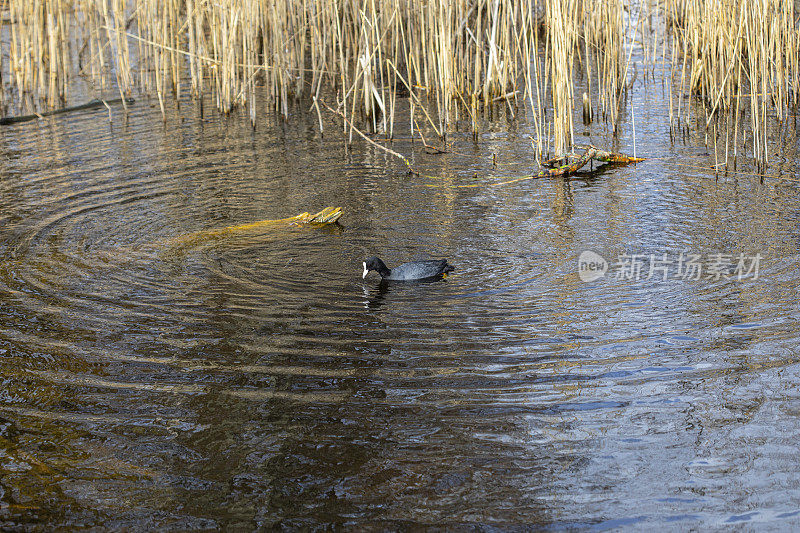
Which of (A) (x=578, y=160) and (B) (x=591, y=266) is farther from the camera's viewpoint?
(A) (x=578, y=160)

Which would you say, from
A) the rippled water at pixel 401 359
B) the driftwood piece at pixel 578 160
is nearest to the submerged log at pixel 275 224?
the rippled water at pixel 401 359

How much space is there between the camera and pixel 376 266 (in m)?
5.62

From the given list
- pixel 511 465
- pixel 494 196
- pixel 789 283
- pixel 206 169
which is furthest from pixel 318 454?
pixel 206 169

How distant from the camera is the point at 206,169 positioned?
8883 millimetres

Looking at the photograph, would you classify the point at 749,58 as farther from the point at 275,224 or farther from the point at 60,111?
the point at 60,111

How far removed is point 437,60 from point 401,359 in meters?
5.88

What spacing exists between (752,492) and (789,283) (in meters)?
A: 2.42

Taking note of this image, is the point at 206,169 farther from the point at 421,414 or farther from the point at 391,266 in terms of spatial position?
the point at 421,414

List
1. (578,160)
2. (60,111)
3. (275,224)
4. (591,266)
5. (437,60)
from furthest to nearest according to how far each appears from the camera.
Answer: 1. (60,111)
2. (437,60)
3. (578,160)
4. (275,224)
5. (591,266)

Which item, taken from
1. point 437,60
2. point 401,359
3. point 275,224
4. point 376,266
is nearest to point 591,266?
point 376,266

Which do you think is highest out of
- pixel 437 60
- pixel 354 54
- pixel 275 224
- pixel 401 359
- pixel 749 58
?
pixel 354 54

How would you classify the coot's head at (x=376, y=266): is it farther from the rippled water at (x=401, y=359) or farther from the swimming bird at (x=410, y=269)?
the rippled water at (x=401, y=359)

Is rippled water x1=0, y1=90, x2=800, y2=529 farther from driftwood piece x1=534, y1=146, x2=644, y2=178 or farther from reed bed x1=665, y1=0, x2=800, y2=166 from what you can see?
reed bed x1=665, y1=0, x2=800, y2=166

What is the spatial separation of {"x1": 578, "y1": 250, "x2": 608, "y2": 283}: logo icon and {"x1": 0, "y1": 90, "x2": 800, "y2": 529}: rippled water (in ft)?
0.42
